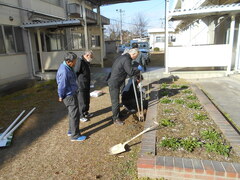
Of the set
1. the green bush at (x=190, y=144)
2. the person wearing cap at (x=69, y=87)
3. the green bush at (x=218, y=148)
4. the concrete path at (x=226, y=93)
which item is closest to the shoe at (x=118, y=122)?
the person wearing cap at (x=69, y=87)

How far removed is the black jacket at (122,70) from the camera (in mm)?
4113

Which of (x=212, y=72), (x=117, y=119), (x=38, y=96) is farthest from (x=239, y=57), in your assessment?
(x=38, y=96)

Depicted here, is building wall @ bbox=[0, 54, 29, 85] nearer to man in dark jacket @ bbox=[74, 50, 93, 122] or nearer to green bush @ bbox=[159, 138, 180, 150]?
man in dark jacket @ bbox=[74, 50, 93, 122]

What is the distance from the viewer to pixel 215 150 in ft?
9.61

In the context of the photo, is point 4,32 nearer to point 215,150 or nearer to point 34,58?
point 34,58

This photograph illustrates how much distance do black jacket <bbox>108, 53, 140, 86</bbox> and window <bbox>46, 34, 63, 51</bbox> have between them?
9.54 metres

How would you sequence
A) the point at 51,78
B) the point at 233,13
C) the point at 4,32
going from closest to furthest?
the point at 233,13, the point at 4,32, the point at 51,78

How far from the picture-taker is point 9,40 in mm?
9195

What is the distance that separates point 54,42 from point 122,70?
32.3 feet

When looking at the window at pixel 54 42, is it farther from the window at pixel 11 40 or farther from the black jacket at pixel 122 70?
the black jacket at pixel 122 70

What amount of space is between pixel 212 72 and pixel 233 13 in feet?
8.55

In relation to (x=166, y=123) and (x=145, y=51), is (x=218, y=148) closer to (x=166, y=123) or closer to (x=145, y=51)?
(x=166, y=123)

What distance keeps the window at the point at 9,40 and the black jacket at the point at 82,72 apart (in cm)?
629

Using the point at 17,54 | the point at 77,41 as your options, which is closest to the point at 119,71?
the point at 17,54
